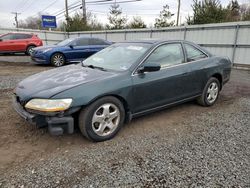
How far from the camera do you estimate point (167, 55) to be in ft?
12.4

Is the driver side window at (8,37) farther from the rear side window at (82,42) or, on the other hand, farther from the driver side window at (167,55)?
the driver side window at (167,55)

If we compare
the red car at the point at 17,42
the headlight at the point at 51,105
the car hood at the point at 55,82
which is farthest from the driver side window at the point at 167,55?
the red car at the point at 17,42

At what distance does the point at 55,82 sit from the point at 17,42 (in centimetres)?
1226

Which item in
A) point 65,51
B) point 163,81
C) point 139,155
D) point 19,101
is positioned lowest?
point 139,155

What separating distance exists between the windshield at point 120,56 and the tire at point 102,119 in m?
0.66

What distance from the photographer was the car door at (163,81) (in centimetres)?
327

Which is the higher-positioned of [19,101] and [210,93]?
[19,101]

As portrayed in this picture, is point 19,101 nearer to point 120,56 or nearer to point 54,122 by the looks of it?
point 54,122

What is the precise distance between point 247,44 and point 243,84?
3.39 meters

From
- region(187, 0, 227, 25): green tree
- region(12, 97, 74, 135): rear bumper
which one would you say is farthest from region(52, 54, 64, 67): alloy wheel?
region(187, 0, 227, 25): green tree

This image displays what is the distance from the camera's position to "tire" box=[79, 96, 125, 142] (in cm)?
279

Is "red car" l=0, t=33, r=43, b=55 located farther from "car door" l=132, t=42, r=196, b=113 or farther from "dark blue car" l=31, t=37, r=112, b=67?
"car door" l=132, t=42, r=196, b=113

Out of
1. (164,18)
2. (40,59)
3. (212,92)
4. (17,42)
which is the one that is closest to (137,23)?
(164,18)

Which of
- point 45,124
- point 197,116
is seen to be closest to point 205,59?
point 197,116
